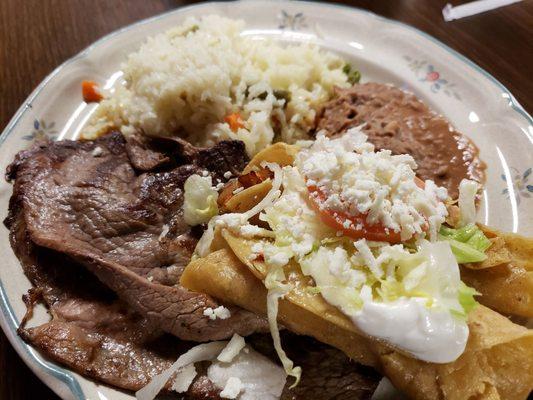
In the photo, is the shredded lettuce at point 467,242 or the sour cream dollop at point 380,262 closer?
the sour cream dollop at point 380,262

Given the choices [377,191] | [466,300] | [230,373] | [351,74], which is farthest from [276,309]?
[351,74]

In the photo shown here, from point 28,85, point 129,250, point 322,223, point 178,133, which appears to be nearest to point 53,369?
point 129,250

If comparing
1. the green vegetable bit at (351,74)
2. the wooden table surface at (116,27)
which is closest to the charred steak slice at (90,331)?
the wooden table surface at (116,27)

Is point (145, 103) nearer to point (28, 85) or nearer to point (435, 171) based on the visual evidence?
point (28, 85)

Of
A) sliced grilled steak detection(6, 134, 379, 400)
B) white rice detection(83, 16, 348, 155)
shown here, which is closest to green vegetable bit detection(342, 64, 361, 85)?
white rice detection(83, 16, 348, 155)

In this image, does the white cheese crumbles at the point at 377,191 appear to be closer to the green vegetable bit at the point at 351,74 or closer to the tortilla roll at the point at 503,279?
the tortilla roll at the point at 503,279

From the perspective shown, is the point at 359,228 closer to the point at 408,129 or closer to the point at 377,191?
the point at 377,191
